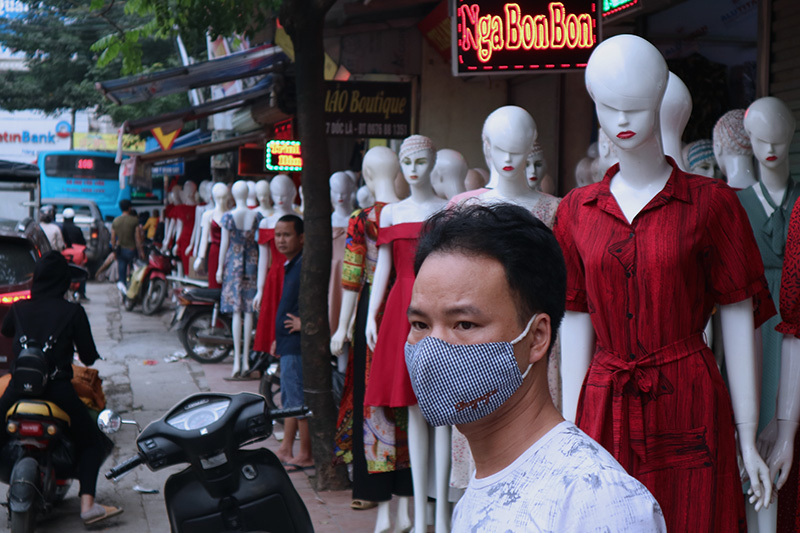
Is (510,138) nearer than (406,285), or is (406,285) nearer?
(510,138)

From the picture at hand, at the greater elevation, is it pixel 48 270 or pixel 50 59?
pixel 50 59

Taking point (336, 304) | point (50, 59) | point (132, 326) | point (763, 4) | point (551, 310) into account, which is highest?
point (50, 59)

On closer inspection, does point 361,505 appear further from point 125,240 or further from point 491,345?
point 125,240

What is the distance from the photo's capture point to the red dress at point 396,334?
4.64m

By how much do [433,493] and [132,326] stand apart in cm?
1051

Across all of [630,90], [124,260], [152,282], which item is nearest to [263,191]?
[152,282]

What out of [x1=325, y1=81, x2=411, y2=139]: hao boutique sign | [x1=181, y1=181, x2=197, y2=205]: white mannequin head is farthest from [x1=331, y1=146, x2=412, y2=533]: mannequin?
[x1=181, y1=181, x2=197, y2=205]: white mannequin head

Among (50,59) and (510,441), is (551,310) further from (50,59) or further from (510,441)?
(50,59)

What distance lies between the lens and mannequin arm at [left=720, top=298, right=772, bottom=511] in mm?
2711

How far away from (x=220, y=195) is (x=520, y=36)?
7285 mm

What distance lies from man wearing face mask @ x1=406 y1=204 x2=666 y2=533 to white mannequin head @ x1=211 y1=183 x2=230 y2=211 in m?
10.3

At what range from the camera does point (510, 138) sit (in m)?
3.96

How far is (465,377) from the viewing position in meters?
1.46

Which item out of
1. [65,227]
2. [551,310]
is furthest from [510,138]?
[65,227]
